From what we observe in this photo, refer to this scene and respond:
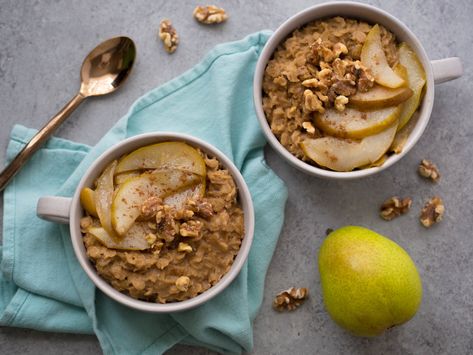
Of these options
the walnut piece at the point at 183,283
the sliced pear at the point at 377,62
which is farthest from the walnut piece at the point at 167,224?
the sliced pear at the point at 377,62

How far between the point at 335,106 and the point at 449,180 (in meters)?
0.68

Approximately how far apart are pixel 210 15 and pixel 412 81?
790 mm

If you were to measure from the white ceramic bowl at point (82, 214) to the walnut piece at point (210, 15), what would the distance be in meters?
0.55

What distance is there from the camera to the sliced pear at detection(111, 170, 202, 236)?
1776mm

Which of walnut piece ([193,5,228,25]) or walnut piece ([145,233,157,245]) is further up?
walnut piece ([193,5,228,25])

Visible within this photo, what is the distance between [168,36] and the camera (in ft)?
7.11

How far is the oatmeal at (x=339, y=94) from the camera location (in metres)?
1.84

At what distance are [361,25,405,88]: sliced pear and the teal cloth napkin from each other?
1.41 ft

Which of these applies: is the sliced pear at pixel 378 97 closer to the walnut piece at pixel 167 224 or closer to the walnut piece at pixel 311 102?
the walnut piece at pixel 311 102

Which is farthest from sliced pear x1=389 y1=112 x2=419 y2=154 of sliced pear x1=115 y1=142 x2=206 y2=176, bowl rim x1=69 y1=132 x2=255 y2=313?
sliced pear x1=115 y1=142 x2=206 y2=176

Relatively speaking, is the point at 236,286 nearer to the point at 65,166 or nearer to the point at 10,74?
the point at 65,166

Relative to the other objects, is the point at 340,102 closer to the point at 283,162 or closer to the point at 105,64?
the point at 283,162

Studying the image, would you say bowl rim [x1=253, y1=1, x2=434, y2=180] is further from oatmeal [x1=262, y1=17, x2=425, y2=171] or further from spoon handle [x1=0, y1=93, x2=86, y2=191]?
spoon handle [x1=0, y1=93, x2=86, y2=191]

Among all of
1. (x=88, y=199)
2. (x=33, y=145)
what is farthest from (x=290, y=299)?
(x=33, y=145)
